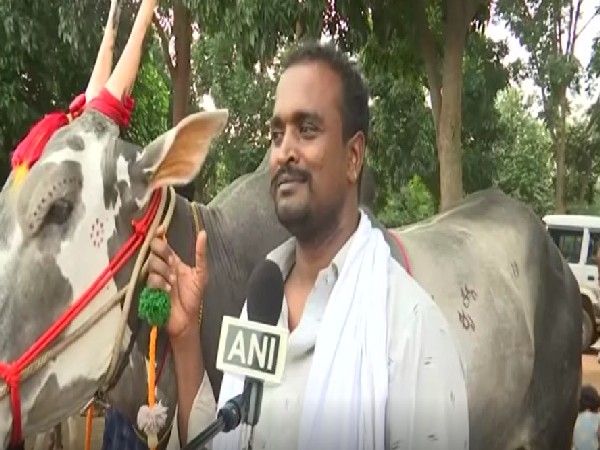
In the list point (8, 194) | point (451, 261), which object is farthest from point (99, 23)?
point (8, 194)

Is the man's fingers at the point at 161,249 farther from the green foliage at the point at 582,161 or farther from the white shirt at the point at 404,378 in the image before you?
the green foliage at the point at 582,161

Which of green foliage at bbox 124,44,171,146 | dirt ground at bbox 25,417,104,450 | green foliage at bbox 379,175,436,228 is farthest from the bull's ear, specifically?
green foliage at bbox 379,175,436,228

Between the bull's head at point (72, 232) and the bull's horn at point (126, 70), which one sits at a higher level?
the bull's horn at point (126, 70)

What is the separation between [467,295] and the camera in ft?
13.3

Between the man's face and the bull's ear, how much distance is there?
81 centimetres

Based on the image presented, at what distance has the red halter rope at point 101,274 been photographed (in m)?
2.69

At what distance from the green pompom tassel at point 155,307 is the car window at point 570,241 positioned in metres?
16.2

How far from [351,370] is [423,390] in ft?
0.50

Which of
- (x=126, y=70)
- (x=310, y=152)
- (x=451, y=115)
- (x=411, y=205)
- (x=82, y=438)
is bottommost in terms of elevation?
(x=82, y=438)

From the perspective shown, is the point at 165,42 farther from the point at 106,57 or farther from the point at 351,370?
the point at 351,370

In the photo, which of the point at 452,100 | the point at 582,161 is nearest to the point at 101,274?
the point at 452,100

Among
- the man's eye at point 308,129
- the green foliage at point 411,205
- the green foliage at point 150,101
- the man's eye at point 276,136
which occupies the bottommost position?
the man's eye at point 276,136

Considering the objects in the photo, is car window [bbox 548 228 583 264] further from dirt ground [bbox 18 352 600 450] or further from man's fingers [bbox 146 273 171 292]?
man's fingers [bbox 146 273 171 292]

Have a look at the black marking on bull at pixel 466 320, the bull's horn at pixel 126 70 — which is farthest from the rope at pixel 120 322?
the black marking on bull at pixel 466 320
